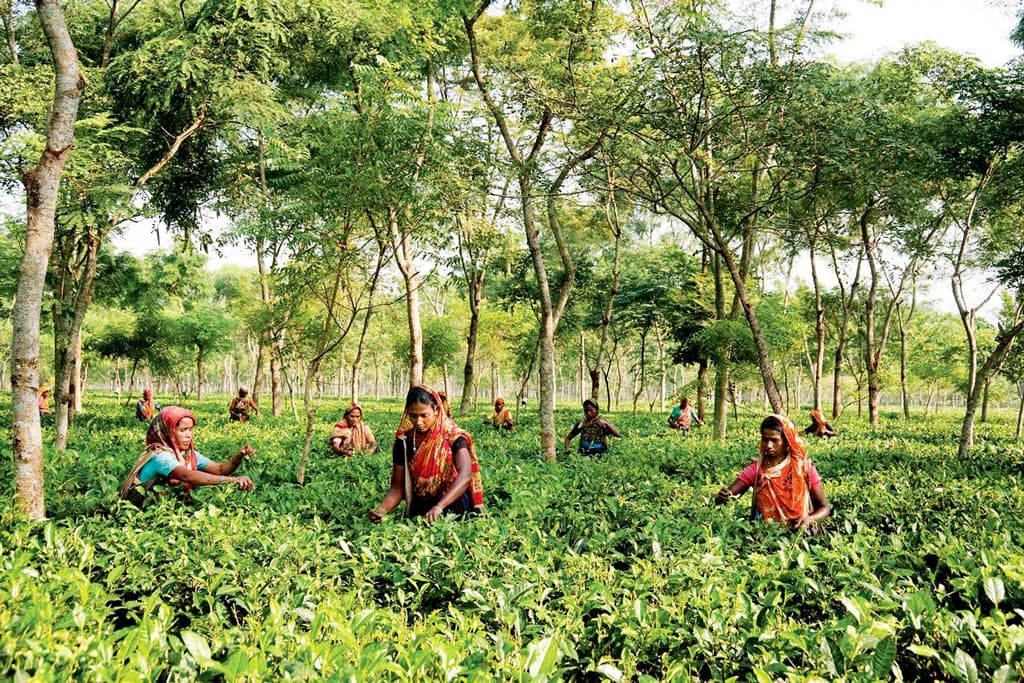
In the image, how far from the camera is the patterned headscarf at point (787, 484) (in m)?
4.88

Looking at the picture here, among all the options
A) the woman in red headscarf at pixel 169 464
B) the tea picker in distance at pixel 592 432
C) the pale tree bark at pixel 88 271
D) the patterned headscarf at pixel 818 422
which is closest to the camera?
the woman in red headscarf at pixel 169 464

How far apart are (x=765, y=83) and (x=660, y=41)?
5.04 ft

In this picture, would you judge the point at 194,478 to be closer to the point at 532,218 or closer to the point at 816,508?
the point at 816,508

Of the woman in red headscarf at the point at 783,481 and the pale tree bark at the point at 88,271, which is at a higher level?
the pale tree bark at the point at 88,271

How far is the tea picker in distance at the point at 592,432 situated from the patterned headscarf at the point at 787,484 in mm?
5183

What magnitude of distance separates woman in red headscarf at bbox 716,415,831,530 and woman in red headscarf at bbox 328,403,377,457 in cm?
654

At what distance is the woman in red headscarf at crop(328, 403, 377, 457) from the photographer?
10000 mm

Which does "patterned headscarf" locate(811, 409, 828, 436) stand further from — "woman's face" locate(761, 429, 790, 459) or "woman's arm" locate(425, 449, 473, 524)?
"woman's arm" locate(425, 449, 473, 524)

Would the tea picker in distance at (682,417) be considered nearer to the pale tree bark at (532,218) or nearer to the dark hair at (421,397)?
the pale tree bark at (532,218)

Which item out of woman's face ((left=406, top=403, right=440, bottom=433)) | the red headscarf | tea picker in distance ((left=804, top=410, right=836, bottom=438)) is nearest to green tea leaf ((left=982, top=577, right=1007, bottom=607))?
woman's face ((left=406, top=403, right=440, bottom=433))

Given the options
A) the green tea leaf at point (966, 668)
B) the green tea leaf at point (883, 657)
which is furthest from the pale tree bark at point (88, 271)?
the green tea leaf at point (966, 668)

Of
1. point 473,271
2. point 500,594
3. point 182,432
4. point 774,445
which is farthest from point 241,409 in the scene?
point 500,594

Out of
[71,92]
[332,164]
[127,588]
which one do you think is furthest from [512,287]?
[127,588]

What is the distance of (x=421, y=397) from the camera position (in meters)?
Answer: 4.54
